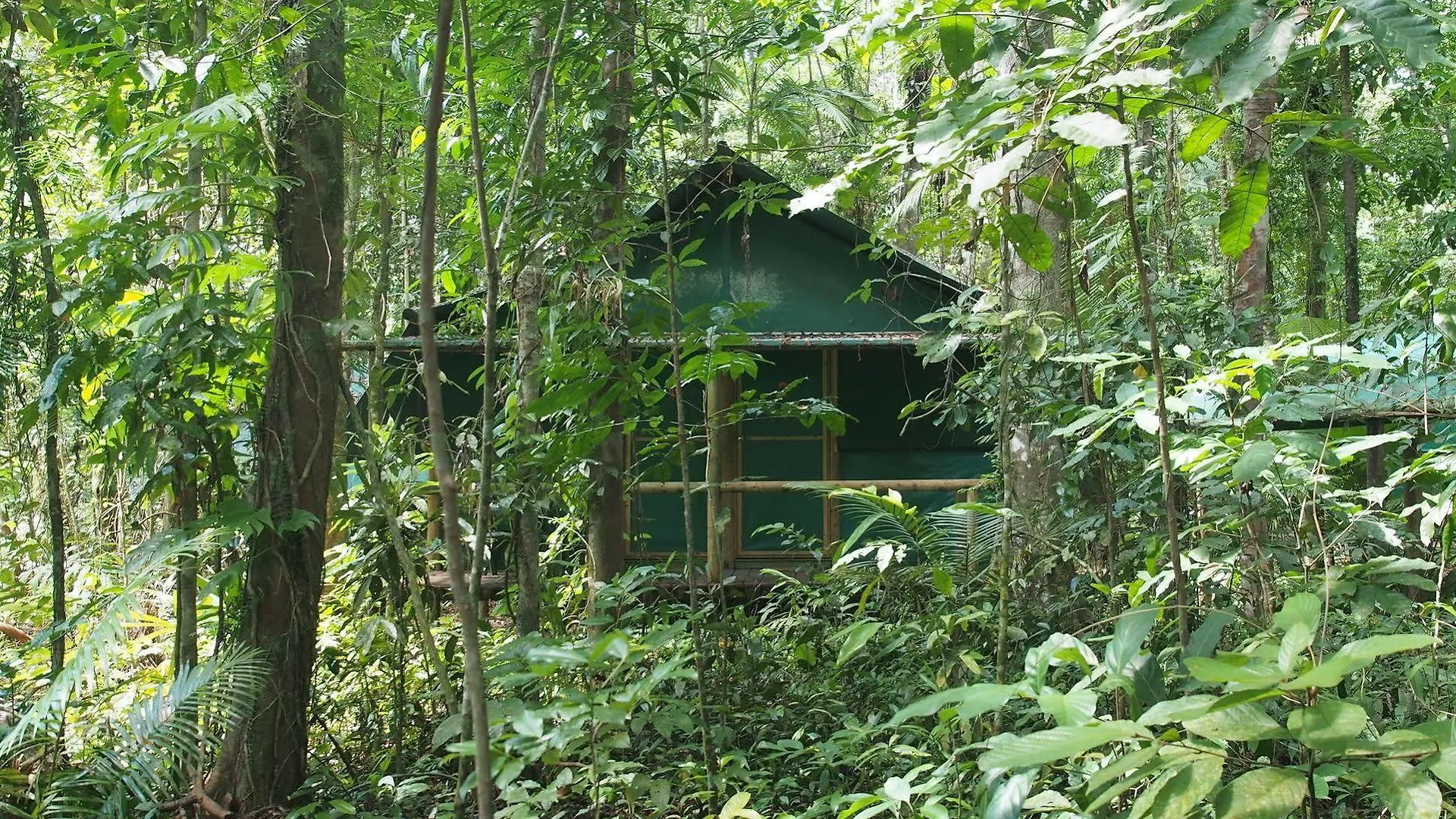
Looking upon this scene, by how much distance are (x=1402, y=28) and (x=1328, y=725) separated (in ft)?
3.30

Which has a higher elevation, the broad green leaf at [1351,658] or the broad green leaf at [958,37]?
the broad green leaf at [958,37]

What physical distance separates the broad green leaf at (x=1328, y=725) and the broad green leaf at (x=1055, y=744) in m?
0.21

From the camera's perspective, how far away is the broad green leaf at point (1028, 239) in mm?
2262

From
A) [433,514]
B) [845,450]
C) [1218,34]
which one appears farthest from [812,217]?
[1218,34]

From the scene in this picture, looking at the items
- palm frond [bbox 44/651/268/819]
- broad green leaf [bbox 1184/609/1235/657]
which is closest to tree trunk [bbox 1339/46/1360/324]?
broad green leaf [bbox 1184/609/1235/657]

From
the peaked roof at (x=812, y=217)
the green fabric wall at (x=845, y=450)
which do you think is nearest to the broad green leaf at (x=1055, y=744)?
the peaked roof at (x=812, y=217)

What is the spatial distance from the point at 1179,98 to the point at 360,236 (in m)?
3.03

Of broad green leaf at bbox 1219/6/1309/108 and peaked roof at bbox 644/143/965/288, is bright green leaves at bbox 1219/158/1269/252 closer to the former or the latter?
broad green leaf at bbox 1219/6/1309/108

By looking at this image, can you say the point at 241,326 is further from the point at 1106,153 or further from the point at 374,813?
the point at 1106,153

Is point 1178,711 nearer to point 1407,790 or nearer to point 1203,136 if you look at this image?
point 1407,790

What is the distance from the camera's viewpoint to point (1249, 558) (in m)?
3.33

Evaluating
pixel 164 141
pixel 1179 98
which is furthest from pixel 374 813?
pixel 1179 98

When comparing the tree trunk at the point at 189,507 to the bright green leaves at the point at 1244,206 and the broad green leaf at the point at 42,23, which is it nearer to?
the broad green leaf at the point at 42,23

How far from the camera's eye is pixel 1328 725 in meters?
1.47
